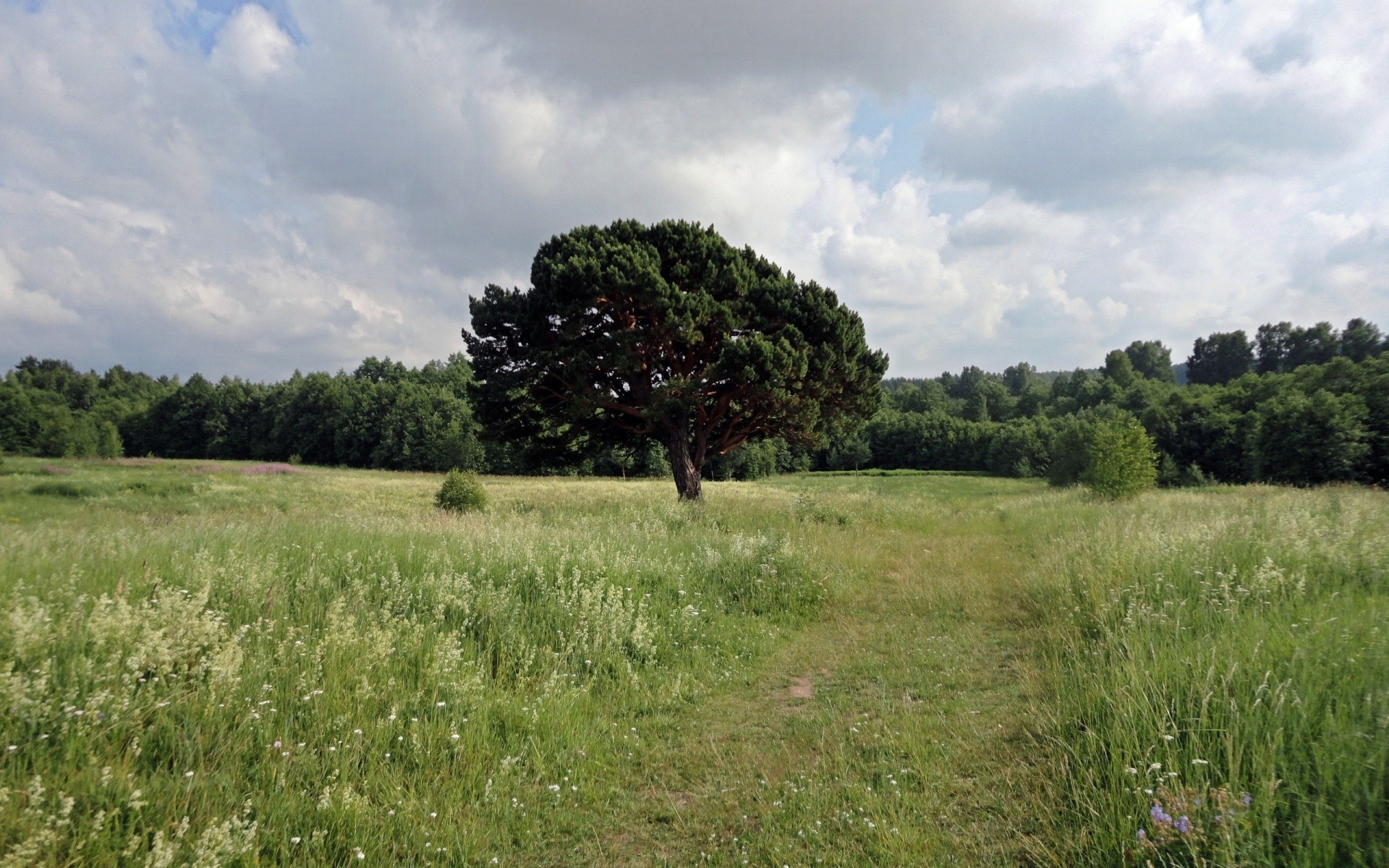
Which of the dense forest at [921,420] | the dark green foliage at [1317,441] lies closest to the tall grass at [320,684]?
the dense forest at [921,420]

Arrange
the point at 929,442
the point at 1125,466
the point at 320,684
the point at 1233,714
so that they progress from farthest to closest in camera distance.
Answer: the point at 929,442 → the point at 1125,466 → the point at 320,684 → the point at 1233,714

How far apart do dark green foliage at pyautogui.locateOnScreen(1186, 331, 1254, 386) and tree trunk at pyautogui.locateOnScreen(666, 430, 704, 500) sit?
370 feet

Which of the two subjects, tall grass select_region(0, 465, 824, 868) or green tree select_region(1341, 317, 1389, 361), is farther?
green tree select_region(1341, 317, 1389, 361)

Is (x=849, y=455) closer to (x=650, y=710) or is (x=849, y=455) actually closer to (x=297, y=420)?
(x=297, y=420)

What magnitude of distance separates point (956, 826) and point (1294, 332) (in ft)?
413

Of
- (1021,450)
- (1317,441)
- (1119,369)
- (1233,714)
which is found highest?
(1119,369)

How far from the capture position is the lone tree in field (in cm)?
1645

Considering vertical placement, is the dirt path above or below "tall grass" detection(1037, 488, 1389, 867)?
below

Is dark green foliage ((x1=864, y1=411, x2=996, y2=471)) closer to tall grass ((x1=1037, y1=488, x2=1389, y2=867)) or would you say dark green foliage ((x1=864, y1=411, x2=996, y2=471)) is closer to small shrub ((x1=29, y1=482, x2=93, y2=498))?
small shrub ((x1=29, y1=482, x2=93, y2=498))

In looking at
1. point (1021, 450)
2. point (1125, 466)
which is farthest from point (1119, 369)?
point (1125, 466)

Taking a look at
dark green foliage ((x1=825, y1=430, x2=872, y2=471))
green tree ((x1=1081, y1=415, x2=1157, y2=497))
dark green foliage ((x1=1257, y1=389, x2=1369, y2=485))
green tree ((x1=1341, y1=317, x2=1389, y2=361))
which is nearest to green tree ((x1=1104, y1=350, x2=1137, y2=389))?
green tree ((x1=1341, y1=317, x2=1389, y2=361))

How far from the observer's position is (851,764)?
12.9ft

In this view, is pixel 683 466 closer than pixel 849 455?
Yes

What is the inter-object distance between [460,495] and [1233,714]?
728 inches
